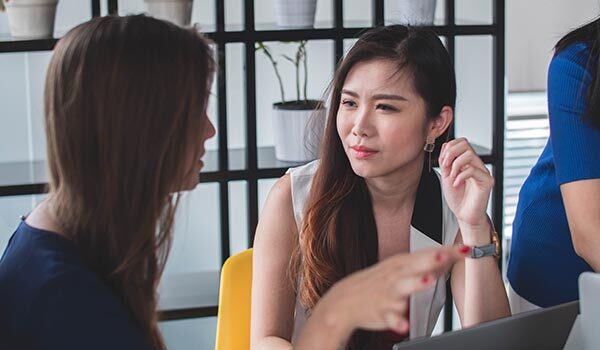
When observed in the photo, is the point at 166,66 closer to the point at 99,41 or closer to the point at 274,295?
the point at 99,41

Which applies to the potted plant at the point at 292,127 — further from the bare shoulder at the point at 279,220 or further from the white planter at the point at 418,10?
the bare shoulder at the point at 279,220

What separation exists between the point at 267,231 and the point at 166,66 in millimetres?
807

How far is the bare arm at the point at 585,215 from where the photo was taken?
1.91 metres

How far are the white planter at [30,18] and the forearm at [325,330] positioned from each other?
68.3 inches

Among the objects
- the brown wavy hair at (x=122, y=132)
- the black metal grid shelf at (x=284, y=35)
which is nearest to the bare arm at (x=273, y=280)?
the brown wavy hair at (x=122, y=132)

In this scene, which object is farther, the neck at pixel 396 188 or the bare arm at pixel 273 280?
the neck at pixel 396 188

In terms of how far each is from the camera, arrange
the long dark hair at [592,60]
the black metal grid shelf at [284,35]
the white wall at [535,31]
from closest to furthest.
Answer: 1. the long dark hair at [592,60]
2. the black metal grid shelf at [284,35]
3. the white wall at [535,31]

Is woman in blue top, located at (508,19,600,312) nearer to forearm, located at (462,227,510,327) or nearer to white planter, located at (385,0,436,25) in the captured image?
forearm, located at (462,227,510,327)

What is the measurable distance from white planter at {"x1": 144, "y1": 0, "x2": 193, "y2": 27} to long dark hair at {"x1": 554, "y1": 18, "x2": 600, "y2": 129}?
1165mm

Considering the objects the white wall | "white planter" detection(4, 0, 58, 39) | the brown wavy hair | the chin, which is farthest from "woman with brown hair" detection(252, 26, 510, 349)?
the white wall

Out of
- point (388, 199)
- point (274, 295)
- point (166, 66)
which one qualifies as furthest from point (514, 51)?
point (166, 66)

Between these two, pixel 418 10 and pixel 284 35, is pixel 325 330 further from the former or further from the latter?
pixel 418 10

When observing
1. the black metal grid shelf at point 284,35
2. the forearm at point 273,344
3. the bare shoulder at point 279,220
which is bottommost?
the forearm at point 273,344

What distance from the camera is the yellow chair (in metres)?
2.05
